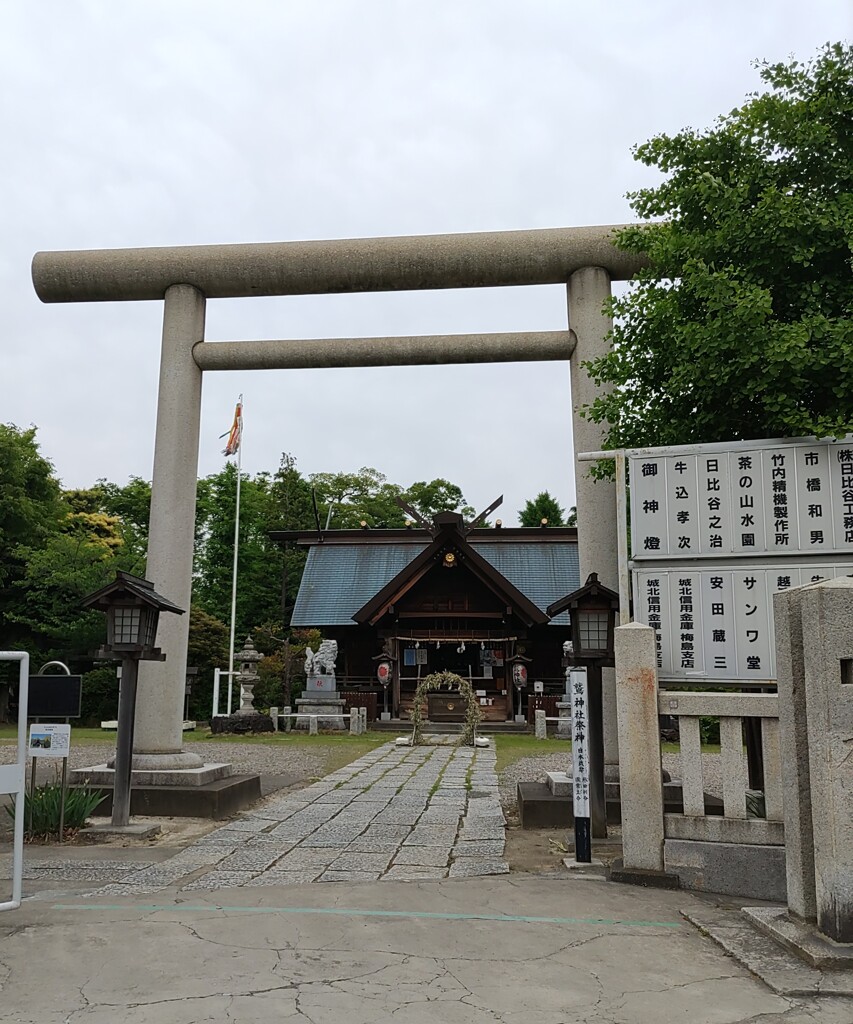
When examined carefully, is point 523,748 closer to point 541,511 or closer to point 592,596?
point 592,596

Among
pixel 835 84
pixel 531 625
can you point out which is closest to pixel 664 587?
pixel 835 84

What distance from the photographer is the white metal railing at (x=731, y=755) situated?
19.9 feet

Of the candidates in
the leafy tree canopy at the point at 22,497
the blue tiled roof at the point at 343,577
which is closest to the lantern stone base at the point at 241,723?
the blue tiled roof at the point at 343,577

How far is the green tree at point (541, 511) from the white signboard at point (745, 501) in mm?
40873

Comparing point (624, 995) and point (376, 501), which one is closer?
point (624, 995)

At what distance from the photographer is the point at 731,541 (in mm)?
A: 6867

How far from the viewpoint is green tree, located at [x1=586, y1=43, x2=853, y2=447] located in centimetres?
641

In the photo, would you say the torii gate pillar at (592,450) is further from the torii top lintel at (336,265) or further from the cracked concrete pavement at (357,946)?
the cracked concrete pavement at (357,946)

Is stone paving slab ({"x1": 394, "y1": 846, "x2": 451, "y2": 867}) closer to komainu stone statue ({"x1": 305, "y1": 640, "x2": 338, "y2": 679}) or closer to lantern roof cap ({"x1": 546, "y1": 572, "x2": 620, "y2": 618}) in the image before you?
lantern roof cap ({"x1": 546, "y1": 572, "x2": 620, "y2": 618})

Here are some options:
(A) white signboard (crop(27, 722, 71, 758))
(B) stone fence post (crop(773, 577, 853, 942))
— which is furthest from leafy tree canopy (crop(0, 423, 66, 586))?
(B) stone fence post (crop(773, 577, 853, 942))

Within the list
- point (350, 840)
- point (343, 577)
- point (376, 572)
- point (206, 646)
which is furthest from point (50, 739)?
point (376, 572)

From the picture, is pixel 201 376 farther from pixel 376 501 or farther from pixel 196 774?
pixel 376 501

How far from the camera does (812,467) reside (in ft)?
21.8

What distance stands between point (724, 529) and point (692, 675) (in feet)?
3.92
